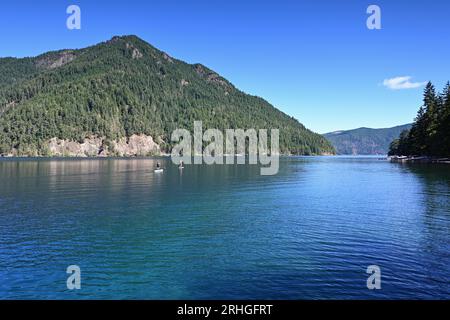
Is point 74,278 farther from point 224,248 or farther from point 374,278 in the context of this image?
point 374,278

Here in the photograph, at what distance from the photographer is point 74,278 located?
22469mm

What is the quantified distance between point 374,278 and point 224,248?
1155 cm

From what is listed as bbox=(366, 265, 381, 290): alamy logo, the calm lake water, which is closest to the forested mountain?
the calm lake water

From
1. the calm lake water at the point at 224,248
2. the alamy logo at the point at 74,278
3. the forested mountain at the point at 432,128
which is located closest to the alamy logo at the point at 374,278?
the calm lake water at the point at 224,248

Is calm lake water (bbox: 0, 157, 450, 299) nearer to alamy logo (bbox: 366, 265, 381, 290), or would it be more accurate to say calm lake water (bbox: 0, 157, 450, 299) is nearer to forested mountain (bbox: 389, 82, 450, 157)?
alamy logo (bbox: 366, 265, 381, 290)

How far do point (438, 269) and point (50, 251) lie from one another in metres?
27.2

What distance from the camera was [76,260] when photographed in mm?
26422

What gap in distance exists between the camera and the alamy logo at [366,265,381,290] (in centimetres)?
2112
